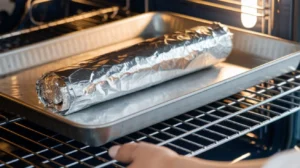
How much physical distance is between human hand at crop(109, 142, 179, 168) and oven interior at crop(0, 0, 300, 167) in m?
0.18

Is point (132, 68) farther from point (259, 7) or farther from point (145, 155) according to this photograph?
point (145, 155)

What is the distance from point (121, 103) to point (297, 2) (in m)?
0.39

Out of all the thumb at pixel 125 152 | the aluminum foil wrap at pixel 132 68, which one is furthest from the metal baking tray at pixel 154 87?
the thumb at pixel 125 152

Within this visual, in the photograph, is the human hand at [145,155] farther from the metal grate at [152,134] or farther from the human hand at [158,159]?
the metal grate at [152,134]

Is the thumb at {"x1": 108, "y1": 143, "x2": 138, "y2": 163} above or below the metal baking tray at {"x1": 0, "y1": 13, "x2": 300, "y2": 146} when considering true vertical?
above

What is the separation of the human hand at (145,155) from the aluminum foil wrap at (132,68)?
315mm

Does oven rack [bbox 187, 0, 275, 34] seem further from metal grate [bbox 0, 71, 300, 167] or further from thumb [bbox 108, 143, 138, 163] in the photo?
thumb [bbox 108, 143, 138, 163]

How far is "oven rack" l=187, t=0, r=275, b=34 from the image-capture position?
1264mm

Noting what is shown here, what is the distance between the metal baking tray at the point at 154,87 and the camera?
38.1 inches

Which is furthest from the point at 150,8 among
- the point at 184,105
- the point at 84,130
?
the point at 84,130

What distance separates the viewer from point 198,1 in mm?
1388

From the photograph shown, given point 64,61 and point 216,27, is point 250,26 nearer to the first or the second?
point 216,27

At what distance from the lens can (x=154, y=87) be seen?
117 centimetres

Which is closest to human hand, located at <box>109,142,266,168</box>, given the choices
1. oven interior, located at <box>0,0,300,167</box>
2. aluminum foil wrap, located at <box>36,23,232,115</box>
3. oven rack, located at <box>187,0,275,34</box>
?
oven interior, located at <box>0,0,300,167</box>
